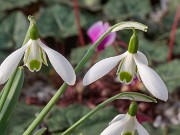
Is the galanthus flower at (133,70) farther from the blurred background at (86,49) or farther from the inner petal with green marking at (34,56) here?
the blurred background at (86,49)

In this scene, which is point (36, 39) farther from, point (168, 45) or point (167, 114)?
point (168, 45)

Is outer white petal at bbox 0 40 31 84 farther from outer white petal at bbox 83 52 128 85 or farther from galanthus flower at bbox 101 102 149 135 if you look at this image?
galanthus flower at bbox 101 102 149 135

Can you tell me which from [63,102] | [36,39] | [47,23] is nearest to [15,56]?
[36,39]

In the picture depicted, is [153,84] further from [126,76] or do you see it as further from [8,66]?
[8,66]

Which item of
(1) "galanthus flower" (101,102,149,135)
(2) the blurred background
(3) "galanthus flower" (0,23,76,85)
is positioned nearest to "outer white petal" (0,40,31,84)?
(3) "galanthus flower" (0,23,76,85)

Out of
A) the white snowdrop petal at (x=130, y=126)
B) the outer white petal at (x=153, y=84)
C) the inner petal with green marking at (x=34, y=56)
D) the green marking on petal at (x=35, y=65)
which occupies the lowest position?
the white snowdrop petal at (x=130, y=126)

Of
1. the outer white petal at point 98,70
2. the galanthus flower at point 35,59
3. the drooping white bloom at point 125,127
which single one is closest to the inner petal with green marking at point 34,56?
the galanthus flower at point 35,59
